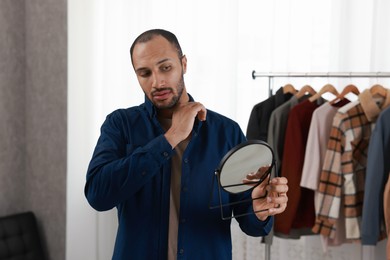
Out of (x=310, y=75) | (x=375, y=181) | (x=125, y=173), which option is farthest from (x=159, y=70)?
(x=310, y=75)

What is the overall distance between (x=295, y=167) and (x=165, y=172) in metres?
1.40

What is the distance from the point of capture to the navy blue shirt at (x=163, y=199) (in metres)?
1.44

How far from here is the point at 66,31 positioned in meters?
3.00

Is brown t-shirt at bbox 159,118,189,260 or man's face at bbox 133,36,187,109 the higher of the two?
man's face at bbox 133,36,187,109

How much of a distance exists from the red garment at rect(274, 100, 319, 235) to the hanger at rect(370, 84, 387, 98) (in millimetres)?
296

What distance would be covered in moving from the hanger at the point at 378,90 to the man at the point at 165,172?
4.28ft

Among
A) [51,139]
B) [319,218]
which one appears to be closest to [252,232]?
[319,218]

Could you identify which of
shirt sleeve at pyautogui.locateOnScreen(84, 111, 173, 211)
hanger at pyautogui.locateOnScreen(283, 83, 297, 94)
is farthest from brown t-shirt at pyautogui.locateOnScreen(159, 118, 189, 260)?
hanger at pyautogui.locateOnScreen(283, 83, 297, 94)

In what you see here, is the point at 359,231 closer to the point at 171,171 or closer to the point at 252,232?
the point at 252,232

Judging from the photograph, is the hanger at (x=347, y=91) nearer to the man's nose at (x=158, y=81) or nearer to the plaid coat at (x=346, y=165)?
the plaid coat at (x=346, y=165)

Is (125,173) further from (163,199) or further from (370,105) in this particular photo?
(370,105)

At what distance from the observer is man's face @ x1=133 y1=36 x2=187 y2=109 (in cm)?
135

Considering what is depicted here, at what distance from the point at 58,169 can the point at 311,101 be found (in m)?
1.46

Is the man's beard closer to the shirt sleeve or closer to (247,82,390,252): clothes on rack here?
the shirt sleeve
